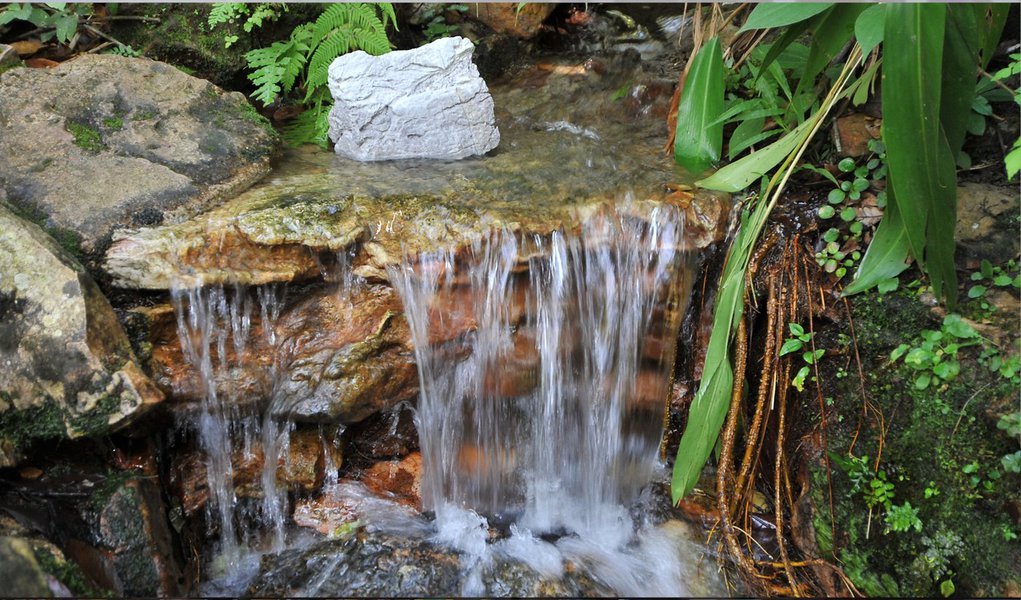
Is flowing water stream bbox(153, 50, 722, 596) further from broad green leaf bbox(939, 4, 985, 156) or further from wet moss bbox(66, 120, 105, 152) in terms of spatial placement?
broad green leaf bbox(939, 4, 985, 156)

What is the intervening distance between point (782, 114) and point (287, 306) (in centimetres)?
218

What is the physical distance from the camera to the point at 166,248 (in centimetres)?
241

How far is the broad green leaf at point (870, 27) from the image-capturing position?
1.96 metres

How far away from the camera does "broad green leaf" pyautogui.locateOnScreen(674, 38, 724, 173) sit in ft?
Result: 9.64

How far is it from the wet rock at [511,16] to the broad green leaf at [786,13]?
2.58 m

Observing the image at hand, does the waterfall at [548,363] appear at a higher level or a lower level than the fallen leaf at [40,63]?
lower

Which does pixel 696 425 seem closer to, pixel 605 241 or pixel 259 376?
pixel 605 241

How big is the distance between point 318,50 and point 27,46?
1.40 m

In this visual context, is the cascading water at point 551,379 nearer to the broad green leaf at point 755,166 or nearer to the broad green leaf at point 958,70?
the broad green leaf at point 755,166

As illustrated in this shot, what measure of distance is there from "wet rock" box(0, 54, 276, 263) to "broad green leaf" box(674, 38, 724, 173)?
6.13 ft

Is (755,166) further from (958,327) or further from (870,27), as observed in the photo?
(958,327)

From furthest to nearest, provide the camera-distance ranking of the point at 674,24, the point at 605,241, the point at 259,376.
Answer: the point at 674,24, the point at 605,241, the point at 259,376

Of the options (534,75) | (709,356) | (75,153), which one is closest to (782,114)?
(709,356)

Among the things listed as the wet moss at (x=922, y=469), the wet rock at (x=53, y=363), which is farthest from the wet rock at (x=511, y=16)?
the wet rock at (x=53, y=363)
